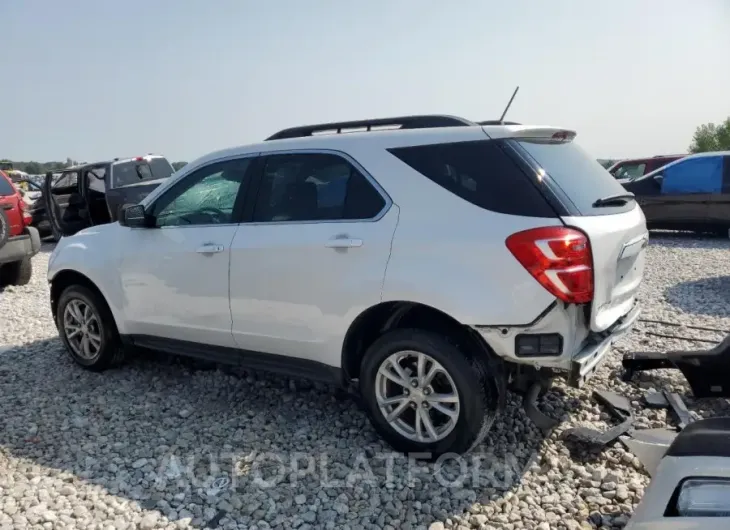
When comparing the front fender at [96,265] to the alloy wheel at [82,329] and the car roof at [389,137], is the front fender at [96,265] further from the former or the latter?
the car roof at [389,137]

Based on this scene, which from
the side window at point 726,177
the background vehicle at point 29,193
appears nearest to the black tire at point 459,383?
the side window at point 726,177

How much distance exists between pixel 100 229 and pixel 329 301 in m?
2.42

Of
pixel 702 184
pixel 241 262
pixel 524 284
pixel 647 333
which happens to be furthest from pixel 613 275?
pixel 702 184

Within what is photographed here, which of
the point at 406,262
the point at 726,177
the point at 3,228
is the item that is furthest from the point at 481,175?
the point at 726,177

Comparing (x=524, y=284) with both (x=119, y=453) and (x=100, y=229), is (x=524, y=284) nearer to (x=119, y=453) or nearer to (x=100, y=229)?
(x=119, y=453)

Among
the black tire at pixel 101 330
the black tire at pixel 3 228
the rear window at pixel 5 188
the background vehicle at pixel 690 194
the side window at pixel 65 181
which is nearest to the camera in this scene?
the black tire at pixel 101 330

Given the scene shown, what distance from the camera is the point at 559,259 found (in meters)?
2.90

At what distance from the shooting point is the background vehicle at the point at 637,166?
14547 millimetres

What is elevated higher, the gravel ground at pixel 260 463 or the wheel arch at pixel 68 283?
the wheel arch at pixel 68 283

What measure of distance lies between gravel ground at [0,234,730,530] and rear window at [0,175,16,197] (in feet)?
14.1

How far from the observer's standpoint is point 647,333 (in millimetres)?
5535

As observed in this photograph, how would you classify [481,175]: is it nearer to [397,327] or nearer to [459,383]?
[397,327]

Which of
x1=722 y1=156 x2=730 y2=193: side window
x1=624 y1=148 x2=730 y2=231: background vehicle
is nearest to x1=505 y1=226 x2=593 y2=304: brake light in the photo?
x1=624 y1=148 x2=730 y2=231: background vehicle

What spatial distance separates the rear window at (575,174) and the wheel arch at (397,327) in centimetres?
88
